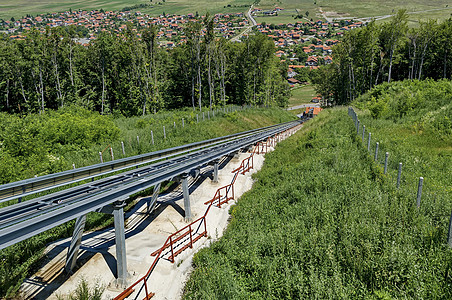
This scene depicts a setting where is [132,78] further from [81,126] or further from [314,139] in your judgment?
[314,139]

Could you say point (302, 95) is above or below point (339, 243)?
below

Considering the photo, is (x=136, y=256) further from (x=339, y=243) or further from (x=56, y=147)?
(x=56, y=147)

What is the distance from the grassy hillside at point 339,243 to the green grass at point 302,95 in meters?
87.9

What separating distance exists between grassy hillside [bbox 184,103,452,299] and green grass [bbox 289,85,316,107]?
87.9 metres

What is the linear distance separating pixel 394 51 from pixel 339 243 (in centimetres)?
5042

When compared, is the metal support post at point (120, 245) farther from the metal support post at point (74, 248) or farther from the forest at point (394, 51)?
the forest at point (394, 51)

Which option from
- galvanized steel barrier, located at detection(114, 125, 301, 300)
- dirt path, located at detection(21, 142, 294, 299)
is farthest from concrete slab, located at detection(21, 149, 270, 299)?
galvanized steel barrier, located at detection(114, 125, 301, 300)

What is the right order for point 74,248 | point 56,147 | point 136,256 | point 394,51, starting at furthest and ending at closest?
point 394,51
point 56,147
point 136,256
point 74,248

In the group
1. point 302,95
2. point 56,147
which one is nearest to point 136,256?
point 56,147

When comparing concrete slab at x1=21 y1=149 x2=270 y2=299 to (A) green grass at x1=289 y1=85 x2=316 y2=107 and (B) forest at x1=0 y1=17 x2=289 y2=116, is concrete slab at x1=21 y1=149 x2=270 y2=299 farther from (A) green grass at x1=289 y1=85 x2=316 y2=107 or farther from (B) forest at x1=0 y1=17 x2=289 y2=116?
(A) green grass at x1=289 y1=85 x2=316 y2=107

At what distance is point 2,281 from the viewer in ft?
28.1

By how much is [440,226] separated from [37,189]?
11.5 m

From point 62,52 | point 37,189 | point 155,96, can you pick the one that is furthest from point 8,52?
point 37,189

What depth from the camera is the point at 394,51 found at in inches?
1925
